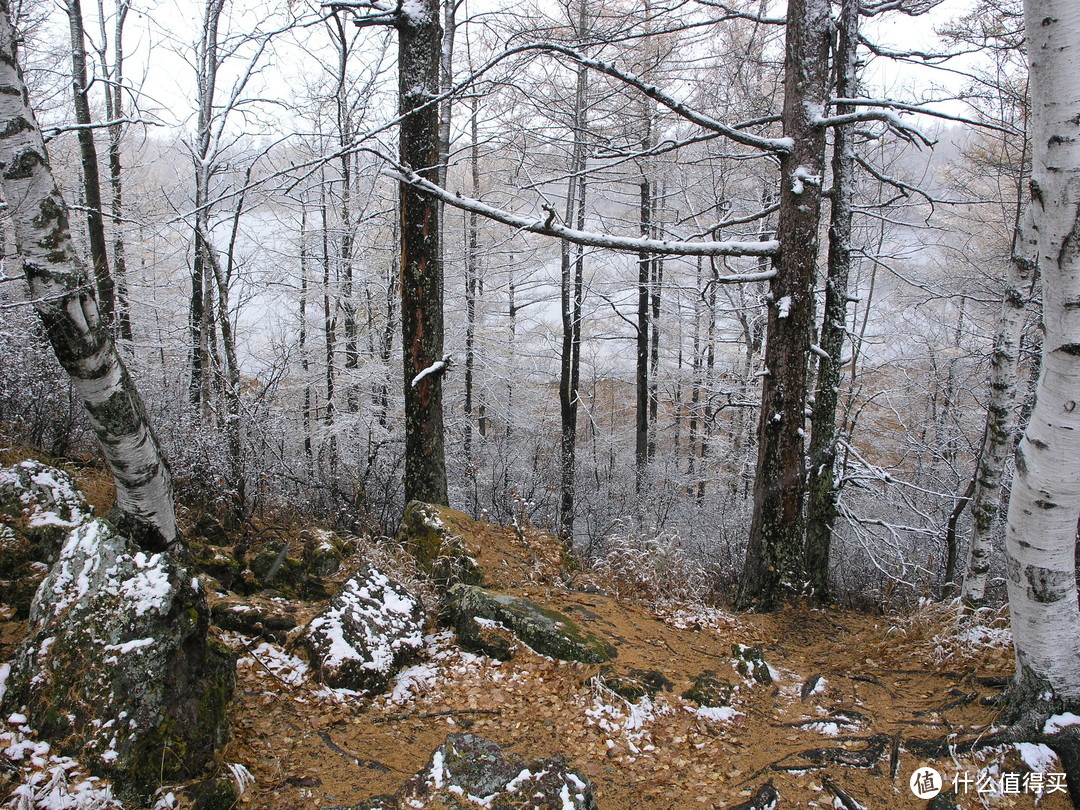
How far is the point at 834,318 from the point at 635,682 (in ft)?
14.9

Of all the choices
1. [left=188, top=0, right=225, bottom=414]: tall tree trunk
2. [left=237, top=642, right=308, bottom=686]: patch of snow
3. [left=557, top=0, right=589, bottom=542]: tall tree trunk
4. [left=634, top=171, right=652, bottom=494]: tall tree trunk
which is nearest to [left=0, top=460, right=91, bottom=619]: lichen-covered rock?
[left=237, top=642, right=308, bottom=686]: patch of snow

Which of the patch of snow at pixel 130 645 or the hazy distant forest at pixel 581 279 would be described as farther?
the hazy distant forest at pixel 581 279

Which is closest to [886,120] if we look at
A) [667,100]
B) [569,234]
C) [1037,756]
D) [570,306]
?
[667,100]

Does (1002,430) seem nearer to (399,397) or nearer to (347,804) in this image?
(347,804)

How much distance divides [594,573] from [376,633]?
106 inches

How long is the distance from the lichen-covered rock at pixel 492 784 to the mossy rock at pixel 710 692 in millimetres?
1258

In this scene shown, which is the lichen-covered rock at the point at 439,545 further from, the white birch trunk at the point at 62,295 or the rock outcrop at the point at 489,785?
the rock outcrop at the point at 489,785

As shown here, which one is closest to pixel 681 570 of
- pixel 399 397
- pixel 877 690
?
pixel 877 690

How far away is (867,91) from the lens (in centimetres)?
694

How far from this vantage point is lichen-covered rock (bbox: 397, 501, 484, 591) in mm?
4648

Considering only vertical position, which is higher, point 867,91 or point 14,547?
point 867,91

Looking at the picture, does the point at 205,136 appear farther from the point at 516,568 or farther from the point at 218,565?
the point at 516,568

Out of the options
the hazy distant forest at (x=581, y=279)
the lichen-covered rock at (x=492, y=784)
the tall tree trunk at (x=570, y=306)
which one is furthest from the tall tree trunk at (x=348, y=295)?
the lichen-covered rock at (x=492, y=784)

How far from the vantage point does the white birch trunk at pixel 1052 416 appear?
216cm
